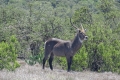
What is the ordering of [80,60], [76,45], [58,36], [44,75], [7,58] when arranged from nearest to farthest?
1. [44,75]
2. [7,58]
3. [76,45]
4. [80,60]
5. [58,36]

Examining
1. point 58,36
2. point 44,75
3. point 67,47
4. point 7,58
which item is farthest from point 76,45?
point 58,36

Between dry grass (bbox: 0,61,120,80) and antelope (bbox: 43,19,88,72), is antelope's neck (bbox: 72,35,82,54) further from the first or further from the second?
dry grass (bbox: 0,61,120,80)

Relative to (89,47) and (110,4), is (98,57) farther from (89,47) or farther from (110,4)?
(110,4)

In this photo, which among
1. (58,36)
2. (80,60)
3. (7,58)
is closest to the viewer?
(7,58)

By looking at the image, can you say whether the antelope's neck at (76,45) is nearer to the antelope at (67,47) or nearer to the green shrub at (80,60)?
the antelope at (67,47)

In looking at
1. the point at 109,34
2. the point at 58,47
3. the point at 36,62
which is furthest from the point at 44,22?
the point at 58,47

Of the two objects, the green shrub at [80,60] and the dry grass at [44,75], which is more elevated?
the dry grass at [44,75]

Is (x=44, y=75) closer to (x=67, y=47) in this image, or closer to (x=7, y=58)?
(x=7, y=58)

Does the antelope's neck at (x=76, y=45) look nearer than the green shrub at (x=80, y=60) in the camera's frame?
Yes

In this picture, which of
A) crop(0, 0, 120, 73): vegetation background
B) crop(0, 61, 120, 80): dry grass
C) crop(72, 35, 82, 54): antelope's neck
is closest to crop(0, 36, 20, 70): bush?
crop(0, 0, 120, 73): vegetation background

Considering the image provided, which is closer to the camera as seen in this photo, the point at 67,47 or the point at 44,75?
the point at 44,75

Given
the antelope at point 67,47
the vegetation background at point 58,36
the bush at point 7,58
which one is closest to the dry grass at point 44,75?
the bush at point 7,58

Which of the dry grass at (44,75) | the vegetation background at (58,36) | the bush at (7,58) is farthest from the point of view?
the vegetation background at (58,36)

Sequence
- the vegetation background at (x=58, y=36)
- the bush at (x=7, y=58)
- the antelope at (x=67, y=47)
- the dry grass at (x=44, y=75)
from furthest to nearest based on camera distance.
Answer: the vegetation background at (x=58, y=36) → the antelope at (x=67, y=47) → the bush at (x=7, y=58) → the dry grass at (x=44, y=75)
